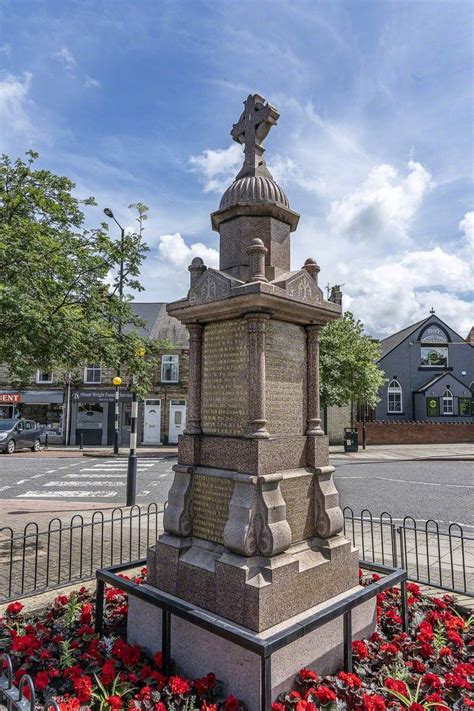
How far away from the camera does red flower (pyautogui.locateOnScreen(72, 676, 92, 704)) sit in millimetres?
3330

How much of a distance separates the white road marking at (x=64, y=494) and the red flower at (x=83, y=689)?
1000 cm

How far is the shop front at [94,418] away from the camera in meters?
31.0

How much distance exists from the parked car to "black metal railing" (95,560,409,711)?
22.1 meters

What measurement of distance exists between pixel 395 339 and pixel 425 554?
123 feet

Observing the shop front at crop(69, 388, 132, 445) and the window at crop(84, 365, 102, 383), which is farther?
the window at crop(84, 365, 102, 383)

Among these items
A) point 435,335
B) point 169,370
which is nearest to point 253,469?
point 169,370

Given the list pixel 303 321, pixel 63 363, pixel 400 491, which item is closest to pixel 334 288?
pixel 400 491

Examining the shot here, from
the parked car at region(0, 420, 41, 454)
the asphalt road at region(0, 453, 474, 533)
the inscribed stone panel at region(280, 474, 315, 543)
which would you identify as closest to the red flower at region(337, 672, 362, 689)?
the inscribed stone panel at region(280, 474, 315, 543)

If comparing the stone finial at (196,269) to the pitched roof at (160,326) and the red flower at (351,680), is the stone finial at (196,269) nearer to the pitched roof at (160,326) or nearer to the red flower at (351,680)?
the red flower at (351,680)

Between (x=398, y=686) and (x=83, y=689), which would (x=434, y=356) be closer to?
(x=398, y=686)

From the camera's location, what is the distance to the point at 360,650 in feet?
13.5

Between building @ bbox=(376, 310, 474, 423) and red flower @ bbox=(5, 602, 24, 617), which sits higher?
building @ bbox=(376, 310, 474, 423)

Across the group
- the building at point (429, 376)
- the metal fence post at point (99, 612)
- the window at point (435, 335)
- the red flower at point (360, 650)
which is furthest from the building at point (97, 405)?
the red flower at point (360, 650)

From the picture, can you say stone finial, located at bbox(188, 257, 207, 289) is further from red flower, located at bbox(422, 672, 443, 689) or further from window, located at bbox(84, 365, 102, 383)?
window, located at bbox(84, 365, 102, 383)
